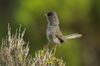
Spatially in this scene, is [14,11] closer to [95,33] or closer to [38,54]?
[95,33]

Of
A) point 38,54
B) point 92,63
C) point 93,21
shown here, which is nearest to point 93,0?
point 93,21

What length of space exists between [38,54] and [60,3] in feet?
48.0

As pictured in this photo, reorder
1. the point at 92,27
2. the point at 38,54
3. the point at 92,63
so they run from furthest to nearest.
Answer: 1. the point at 92,27
2. the point at 92,63
3. the point at 38,54

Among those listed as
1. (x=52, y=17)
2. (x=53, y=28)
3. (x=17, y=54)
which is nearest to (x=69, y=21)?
(x=53, y=28)

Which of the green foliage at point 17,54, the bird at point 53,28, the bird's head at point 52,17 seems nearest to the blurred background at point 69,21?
the bird at point 53,28

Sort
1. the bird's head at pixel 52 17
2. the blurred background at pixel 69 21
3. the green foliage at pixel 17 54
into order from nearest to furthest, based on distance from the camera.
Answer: the green foliage at pixel 17 54
the bird's head at pixel 52 17
the blurred background at pixel 69 21

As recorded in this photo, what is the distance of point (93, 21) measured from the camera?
2428 centimetres

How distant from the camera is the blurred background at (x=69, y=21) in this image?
2283cm

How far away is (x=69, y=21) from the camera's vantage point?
23875 millimetres

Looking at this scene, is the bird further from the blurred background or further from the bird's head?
the blurred background

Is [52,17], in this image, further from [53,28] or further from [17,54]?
[17,54]

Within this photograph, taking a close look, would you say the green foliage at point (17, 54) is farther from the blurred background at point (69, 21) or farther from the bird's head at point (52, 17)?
the blurred background at point (69, 21)

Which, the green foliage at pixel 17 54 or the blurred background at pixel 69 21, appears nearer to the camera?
the green foliage at pixel 17 54

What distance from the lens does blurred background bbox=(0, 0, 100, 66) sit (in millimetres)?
22828
